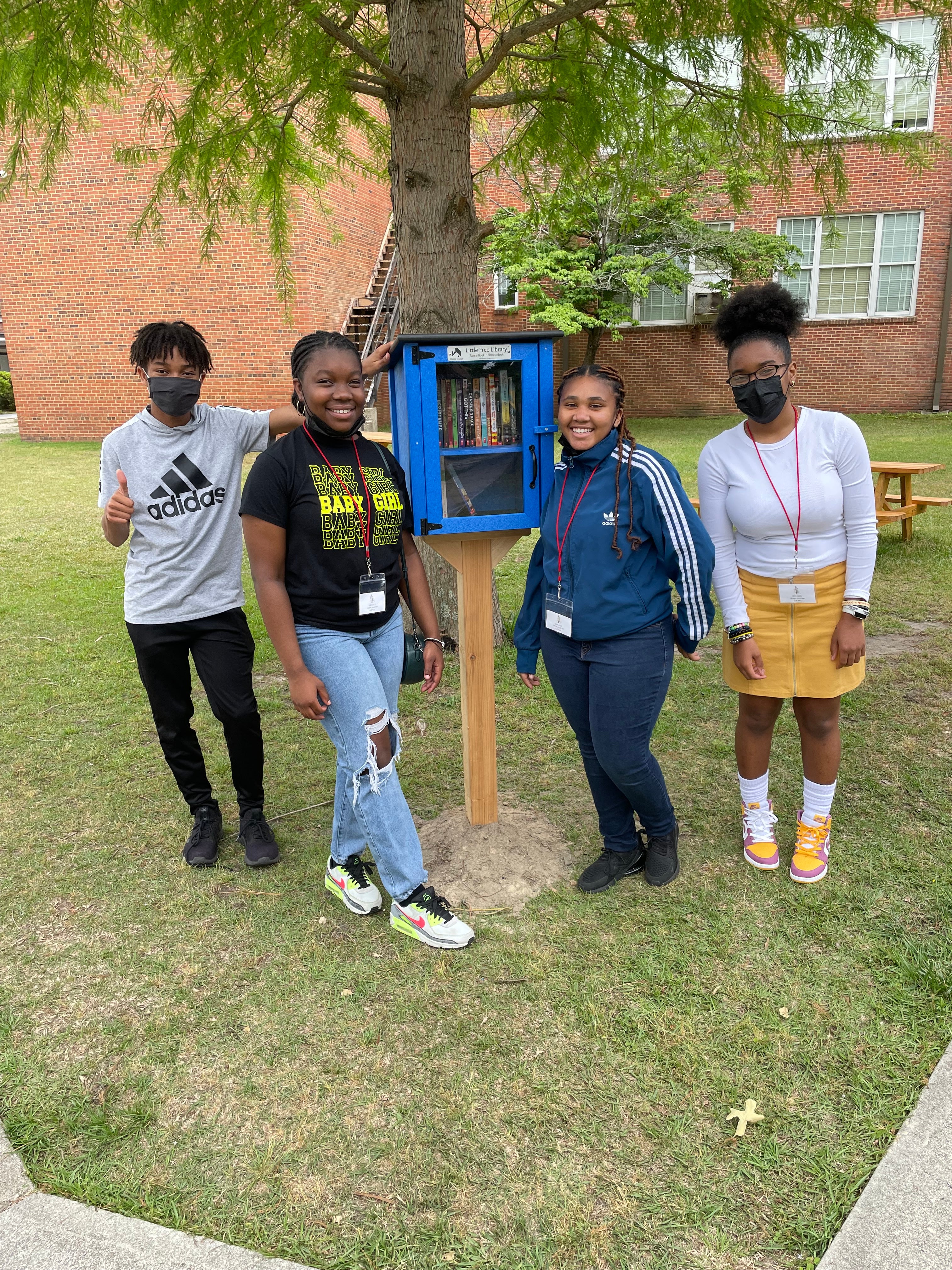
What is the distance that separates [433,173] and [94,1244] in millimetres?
4595

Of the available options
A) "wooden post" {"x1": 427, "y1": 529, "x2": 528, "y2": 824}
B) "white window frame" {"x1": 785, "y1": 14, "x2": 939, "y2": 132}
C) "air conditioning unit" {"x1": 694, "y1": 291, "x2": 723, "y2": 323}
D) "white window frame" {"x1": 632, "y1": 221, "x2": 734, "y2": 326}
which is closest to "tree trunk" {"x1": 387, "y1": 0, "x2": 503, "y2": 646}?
"wooden post" {"x1": 427, "y1": 529, "x2": 528, "y2": 824}

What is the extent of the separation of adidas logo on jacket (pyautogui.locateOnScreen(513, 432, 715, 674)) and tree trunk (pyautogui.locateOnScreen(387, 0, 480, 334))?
2.01 meters

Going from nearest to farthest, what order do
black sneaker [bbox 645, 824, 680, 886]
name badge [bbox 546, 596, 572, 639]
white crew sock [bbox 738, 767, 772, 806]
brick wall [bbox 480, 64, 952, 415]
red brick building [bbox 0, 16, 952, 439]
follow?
name badge [bbox 546, 596, 572, 639] < black sneaker [bbox 645, 824, 680, 886] < white crew sock [bbox 738, 767, 772, 806] < red brick building [bbox 0, 16, 952, 439] < brick wall [bbox 480, 64, 952, 415]

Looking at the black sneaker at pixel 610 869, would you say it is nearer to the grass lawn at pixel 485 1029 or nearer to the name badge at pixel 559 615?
the grass lawn at pixel 485 1029

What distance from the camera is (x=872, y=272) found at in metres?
17.7

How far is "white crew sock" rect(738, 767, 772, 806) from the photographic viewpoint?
3344mm

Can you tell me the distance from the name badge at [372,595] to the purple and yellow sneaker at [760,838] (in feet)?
5.25

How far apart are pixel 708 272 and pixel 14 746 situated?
1669cm

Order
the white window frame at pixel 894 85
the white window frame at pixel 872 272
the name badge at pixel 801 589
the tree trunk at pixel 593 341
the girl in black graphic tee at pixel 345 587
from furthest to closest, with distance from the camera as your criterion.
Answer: the white window frame at pixel 872 272 < the tree trunk at pixel 593 341 < the white window frame at pixel 894 85 < the name badge at pixel 801 589 < the girl in black graphic tee at pixel 345 587

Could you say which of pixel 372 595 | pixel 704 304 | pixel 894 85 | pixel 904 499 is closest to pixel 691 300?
pixel 704 304

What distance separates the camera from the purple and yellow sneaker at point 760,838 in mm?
3311

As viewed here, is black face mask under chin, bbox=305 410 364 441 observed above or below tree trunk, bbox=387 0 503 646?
below

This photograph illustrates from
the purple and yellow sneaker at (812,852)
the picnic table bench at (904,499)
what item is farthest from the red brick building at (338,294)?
the purple and yellow sneaker at (812,852)

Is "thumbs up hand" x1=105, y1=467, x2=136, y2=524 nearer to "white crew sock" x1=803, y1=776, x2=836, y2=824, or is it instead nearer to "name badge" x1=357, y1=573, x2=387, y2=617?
"name badge" x1=357, y1=573, x2=387, y2=617
